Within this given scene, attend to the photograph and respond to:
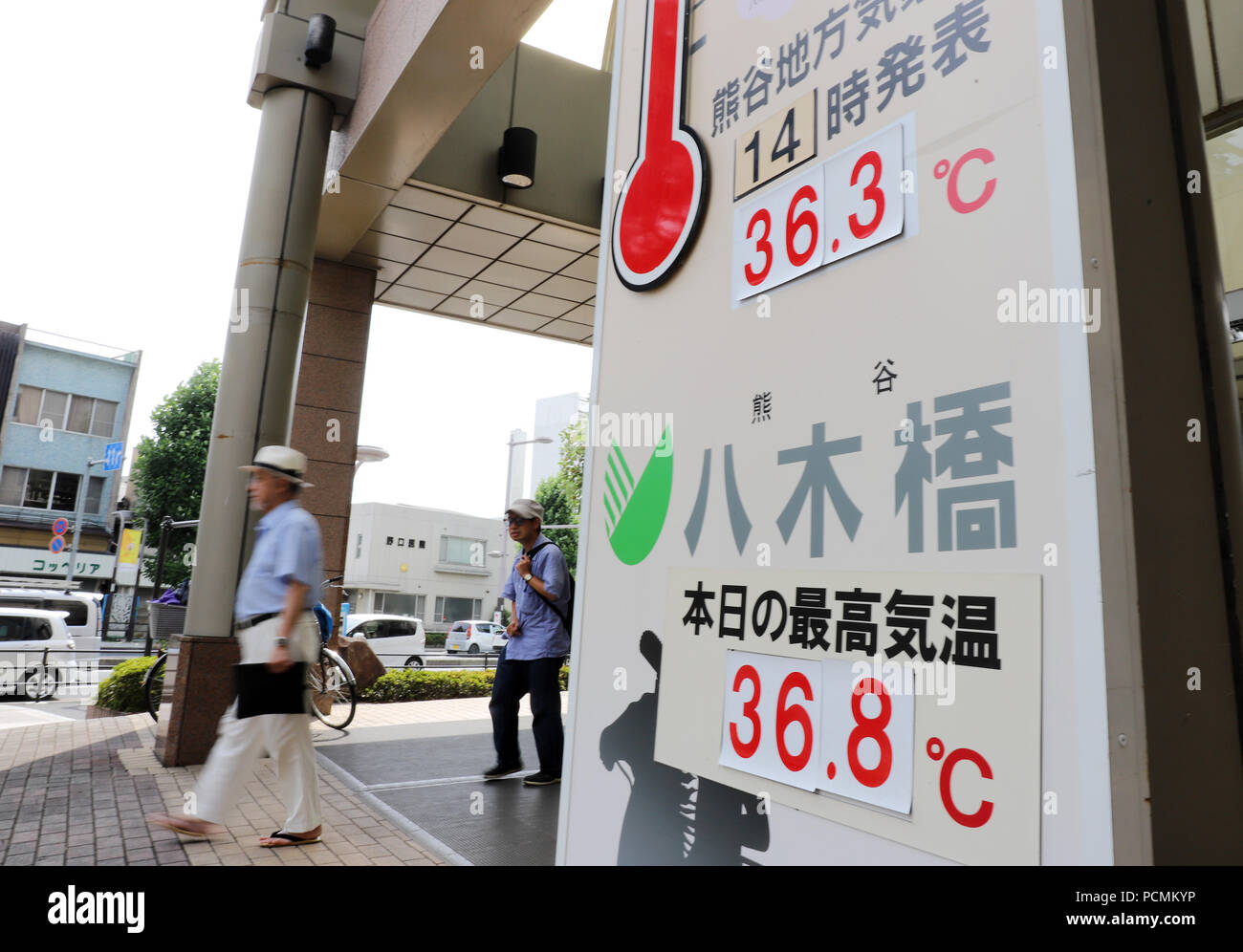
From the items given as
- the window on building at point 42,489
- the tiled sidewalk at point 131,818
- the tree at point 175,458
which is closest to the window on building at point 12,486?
the window on building at point 42,489

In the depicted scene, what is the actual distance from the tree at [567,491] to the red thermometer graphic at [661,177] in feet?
71.1

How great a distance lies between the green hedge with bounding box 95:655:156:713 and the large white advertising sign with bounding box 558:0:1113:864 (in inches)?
276

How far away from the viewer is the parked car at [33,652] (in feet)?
41.5

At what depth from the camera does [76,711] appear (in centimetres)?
1061

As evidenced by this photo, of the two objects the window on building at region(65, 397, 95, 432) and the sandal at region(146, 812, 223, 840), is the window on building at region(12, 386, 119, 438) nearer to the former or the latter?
the window on building at region(65, 397, 95, 432)

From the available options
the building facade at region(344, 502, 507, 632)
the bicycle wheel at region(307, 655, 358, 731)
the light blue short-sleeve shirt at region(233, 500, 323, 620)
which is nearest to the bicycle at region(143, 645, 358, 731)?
the bicycle wheel at region(307, 655, 358, 731)

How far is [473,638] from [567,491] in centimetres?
870

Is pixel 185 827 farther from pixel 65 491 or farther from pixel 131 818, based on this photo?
pixel 65 491

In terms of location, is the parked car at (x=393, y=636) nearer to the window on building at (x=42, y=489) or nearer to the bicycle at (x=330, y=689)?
the bicycle at (x=330, y=689)

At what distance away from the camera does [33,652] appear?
41.9ft

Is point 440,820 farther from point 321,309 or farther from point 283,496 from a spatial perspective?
point 321,309

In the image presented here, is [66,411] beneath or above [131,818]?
above

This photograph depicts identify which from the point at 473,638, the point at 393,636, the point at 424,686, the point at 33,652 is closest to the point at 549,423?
the point at 473,638
